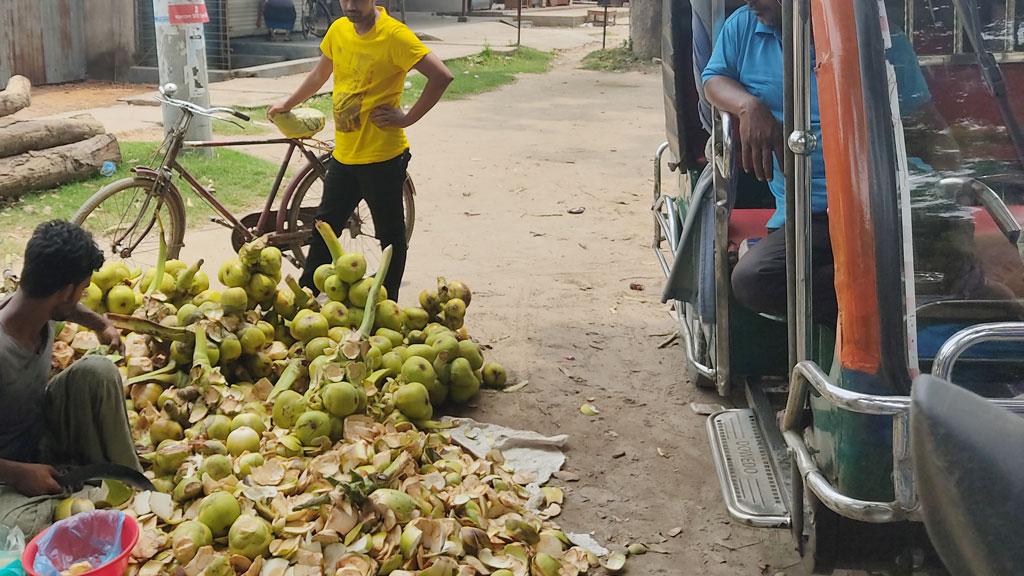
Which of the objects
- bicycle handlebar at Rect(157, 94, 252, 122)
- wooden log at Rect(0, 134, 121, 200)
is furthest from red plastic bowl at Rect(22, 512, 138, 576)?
wooden log at Rect(0, 134, 121, 200)

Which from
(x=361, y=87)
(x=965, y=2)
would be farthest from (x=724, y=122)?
(x=361, y=87)

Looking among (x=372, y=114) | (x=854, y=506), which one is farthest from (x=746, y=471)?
(x=372, y=114)

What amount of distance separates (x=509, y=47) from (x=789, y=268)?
17.7 m

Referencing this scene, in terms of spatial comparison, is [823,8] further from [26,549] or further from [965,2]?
[26,549]

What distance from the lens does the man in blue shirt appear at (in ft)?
9.77

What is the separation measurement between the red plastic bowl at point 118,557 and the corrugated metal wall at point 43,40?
38.1ft

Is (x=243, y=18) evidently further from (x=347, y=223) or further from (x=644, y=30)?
(x=347, y=223)

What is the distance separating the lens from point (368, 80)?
16.4ft

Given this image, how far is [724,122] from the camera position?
3.46 m

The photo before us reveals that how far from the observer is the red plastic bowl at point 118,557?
2624mm

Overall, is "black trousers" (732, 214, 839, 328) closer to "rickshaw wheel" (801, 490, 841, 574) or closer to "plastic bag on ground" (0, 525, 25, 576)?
"rickshaw wheel" (801, 490, 841, 574)

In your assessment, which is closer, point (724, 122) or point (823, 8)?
point (823, 8)

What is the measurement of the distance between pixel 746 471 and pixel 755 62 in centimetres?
137

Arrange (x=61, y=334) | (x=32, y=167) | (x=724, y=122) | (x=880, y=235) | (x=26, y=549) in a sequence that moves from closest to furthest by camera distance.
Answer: (x=880, y=235) < (x=26, y=549) < (x=724, y=122) < (x=61, y=334) < (x=32, y=167)
